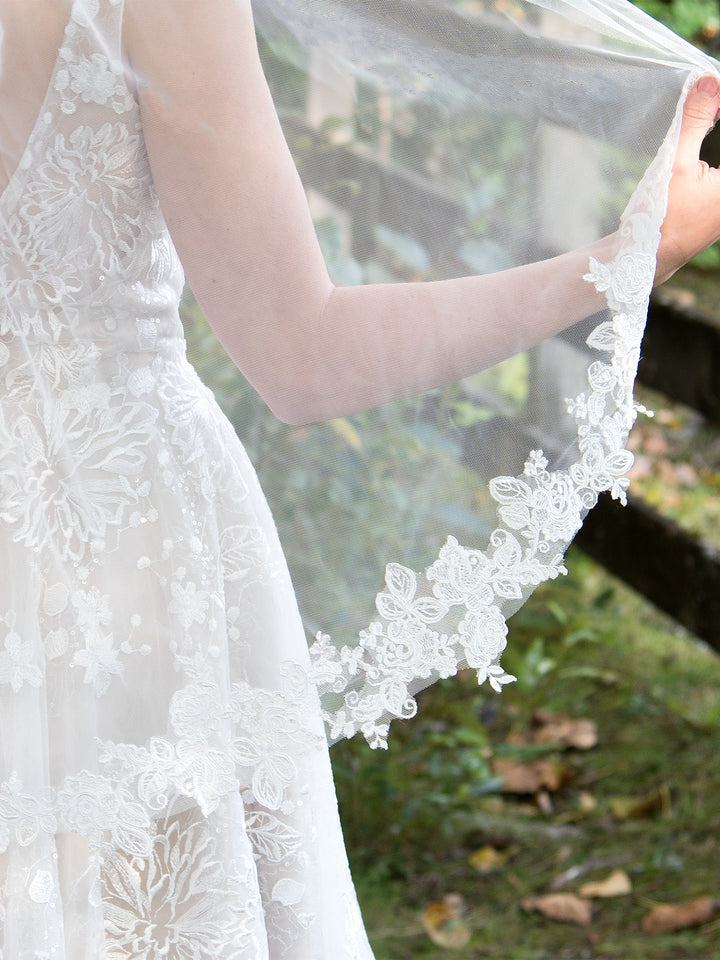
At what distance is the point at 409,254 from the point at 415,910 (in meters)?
1.49

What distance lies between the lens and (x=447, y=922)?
234 centimetres

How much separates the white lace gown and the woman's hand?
487mm

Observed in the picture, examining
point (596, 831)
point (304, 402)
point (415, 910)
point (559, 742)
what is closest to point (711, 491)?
point (559, 742)

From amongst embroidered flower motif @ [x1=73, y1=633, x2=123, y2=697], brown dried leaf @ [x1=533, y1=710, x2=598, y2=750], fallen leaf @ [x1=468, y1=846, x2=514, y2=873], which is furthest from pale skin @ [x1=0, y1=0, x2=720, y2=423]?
brown dried leaf @ [x1=533, y1=710, x2=598, y2=750]

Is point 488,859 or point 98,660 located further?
point 488,859

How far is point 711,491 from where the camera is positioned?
3574 mm

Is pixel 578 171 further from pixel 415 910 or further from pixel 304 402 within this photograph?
pixel 415 910

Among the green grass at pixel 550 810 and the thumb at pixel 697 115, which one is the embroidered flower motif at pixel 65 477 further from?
the green grass at pixel 550 810

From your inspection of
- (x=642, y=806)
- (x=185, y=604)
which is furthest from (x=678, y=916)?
(x=185, y=604)

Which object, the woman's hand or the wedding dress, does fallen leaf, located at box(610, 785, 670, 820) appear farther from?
the woman's hand

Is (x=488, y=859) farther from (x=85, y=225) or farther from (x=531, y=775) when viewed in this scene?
(x=85, y=225)

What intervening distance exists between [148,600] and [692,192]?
655 millimetres

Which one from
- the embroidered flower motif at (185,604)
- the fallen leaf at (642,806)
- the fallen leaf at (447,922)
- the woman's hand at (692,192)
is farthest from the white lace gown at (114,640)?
the fallen leaf at (642,806)

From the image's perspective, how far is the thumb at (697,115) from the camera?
1233 millimetres
